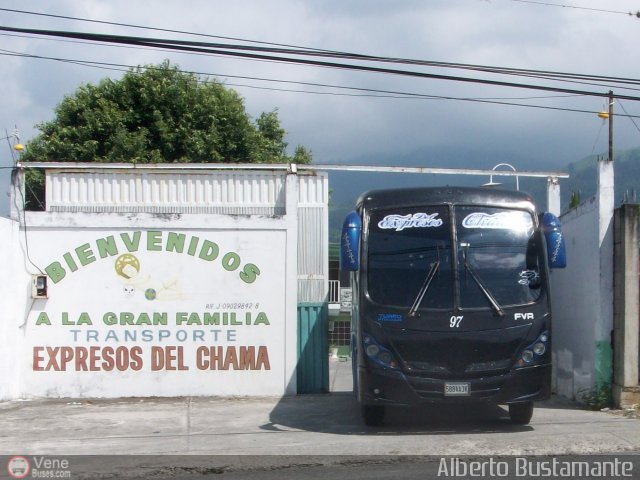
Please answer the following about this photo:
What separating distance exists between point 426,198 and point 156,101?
1726cm

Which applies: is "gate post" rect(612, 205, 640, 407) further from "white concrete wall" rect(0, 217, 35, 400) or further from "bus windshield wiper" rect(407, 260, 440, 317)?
"white concrete wall" rect(0, 217, 35, 400)

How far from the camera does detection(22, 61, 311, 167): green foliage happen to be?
25.5m

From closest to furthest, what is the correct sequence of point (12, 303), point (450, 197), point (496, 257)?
point (496, 257) → point (450, 197) → point (12, 303)

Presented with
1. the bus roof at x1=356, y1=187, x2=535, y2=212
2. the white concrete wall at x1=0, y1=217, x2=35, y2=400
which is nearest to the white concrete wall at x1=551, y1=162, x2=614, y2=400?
the bus roof at x1=356, y1=187, x2=535, y2=212

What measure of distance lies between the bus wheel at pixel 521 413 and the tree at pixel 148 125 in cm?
1680

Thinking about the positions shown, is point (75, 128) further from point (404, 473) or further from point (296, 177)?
point (404, 473)

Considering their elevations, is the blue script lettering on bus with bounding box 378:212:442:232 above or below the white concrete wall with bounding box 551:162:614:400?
above

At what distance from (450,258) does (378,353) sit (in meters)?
1.45

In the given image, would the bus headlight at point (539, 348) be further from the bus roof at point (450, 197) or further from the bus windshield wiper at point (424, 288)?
the bus roof at point (450, 197)

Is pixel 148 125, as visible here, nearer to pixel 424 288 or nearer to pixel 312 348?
pixel 312 348

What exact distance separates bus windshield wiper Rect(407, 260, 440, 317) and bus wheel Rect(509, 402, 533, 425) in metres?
1.77

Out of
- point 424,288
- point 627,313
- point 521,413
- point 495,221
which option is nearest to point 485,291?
point 424,288

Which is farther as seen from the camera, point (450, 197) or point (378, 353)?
point (450, 197)

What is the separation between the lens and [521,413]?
418 inches
